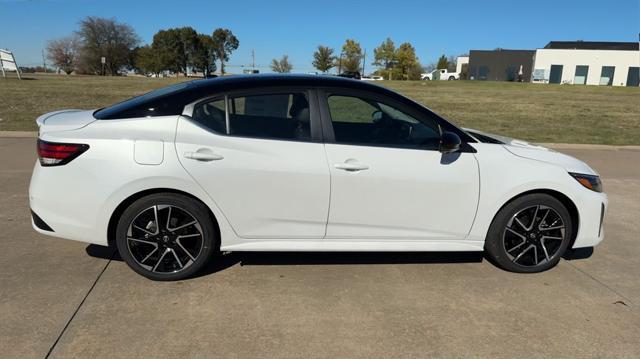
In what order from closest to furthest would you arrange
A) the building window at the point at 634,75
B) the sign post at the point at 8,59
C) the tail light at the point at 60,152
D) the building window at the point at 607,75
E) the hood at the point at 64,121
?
the tail light at the point at 60,152
the hood at the point at 64,121
the sign post at the point at 8,59
the building window at the point at 634,75
the building window at the point at 607,75

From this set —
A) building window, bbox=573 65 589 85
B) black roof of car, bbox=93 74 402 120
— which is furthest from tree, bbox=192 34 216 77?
black roof of car, bbox=93 74 402 120

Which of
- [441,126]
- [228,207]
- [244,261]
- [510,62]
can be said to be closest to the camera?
[228,207]

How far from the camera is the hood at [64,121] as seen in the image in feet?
11.2

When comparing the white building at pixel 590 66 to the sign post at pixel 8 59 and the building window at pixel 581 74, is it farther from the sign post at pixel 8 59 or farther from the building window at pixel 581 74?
the sign post at pixel 8 59

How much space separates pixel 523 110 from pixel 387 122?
716 inches

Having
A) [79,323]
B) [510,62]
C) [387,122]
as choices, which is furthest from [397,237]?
[510,62]

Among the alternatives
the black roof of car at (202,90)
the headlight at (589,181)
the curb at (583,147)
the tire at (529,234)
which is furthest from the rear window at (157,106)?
the curb at (583,147)

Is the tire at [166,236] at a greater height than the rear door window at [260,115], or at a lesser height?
lesser

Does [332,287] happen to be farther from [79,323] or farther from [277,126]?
[79,323]

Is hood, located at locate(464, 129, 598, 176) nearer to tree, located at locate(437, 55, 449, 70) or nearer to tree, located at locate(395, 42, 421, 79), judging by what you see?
tree, located at locate(395, 42, 421, 79)

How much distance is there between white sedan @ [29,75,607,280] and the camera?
3.32m

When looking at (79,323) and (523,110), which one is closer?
(79,323)

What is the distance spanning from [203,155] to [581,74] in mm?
84710

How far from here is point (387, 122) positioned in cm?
380
